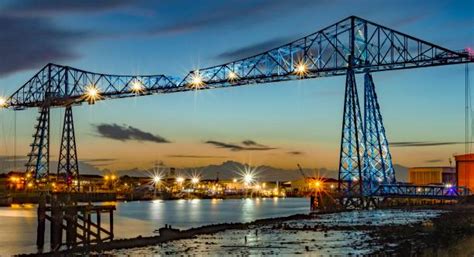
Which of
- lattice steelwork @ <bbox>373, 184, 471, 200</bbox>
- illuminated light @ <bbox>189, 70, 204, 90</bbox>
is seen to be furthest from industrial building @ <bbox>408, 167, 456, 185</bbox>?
illuminated light @ <bbox>189, 70, 204, 90</bbox>

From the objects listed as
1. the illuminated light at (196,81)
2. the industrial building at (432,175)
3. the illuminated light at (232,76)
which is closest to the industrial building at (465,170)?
the illuminated light at (232,76)

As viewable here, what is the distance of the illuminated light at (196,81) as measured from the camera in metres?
98.9

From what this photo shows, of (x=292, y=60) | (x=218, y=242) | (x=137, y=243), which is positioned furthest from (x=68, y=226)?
(x=292, y=60)

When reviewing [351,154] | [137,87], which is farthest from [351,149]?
[137,87]

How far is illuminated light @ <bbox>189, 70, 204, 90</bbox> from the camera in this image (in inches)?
3893

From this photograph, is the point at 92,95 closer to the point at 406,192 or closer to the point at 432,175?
the point at 406,192

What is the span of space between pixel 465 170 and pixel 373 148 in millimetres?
27873

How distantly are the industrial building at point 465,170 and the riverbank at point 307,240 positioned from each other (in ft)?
161

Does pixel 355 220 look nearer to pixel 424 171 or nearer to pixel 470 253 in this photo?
pixel 470 253

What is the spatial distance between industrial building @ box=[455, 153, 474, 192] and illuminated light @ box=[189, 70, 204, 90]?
3718cm

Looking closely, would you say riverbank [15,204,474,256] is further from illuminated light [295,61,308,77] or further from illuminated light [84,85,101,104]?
illuminated light [84,85,101,104]

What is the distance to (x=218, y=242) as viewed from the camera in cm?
3944

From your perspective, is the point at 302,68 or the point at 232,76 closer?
the point at 302,68

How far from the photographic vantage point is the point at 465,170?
9962 cm
